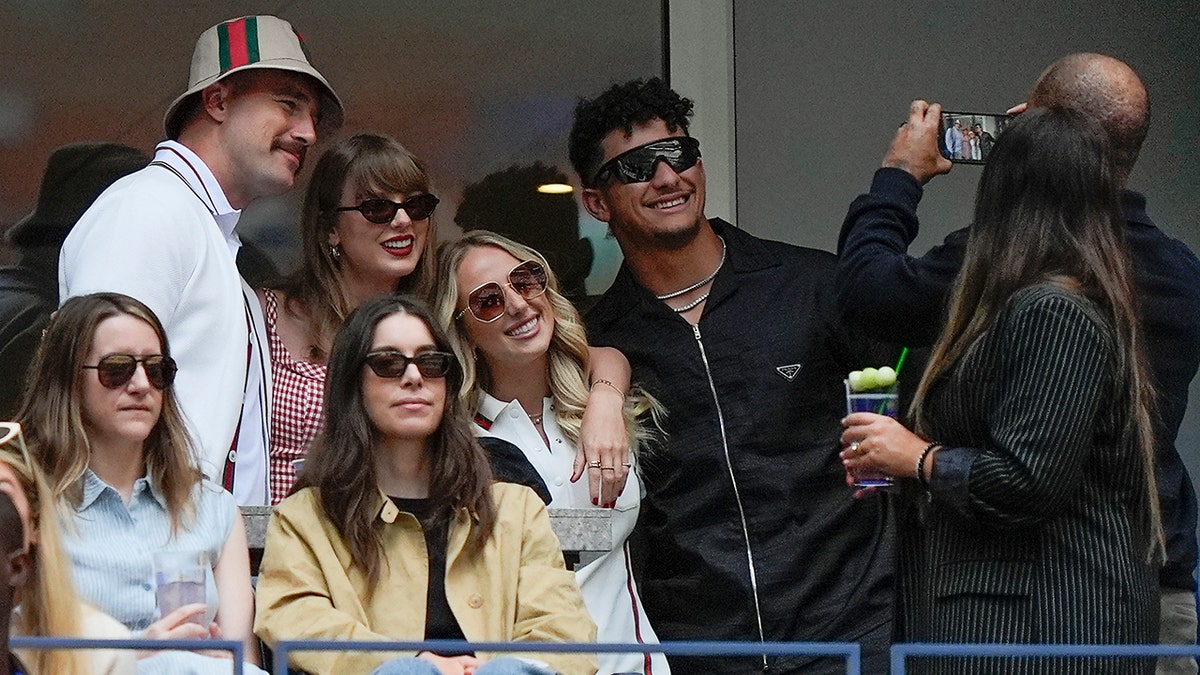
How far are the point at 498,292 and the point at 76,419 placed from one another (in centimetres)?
109

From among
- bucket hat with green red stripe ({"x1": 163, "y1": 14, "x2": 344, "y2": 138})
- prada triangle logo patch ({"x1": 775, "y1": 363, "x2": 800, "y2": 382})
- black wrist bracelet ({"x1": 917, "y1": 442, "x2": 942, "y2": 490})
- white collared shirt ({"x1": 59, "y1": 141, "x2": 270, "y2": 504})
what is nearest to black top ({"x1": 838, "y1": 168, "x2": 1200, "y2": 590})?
black wrist bracelet ({"x1": 917, "y1": 442, "x2": 942, "y2": 490})

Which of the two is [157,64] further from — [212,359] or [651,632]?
[651,632]

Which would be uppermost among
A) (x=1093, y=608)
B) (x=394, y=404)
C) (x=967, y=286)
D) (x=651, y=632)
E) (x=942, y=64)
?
(x=942, y=64)

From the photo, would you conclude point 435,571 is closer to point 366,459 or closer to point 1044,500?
point 366,459

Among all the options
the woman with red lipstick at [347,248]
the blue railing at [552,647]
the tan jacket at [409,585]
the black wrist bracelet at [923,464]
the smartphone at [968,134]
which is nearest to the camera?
the blue railing at [552,647]

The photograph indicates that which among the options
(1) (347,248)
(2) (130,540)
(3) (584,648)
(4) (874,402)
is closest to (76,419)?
(2) (130,540)

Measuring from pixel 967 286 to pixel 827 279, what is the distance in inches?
45.7

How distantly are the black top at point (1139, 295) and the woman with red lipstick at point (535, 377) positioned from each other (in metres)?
0.68

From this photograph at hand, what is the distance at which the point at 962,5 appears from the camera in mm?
5934

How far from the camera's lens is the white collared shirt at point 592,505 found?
4035mm

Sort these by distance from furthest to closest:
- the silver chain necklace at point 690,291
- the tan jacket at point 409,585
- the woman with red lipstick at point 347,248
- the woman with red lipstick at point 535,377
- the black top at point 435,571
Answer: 1. the silver chain necklace at point 690,291
2. the woman with red lipstick at point 347,248
3. the woman with red lipstick at point 535,377
4. the black top at point 435,571
5. the tan jacket at point 409,585

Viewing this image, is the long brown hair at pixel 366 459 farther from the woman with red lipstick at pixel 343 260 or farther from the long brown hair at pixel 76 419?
the woman with red lipstick at pixel 343 260

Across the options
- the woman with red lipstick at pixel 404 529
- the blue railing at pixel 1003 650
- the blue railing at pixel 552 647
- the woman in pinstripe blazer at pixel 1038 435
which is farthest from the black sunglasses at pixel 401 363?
the blue railing at pixel 1003 650

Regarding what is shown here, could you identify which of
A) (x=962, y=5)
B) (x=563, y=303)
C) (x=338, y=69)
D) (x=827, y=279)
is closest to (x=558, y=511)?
(x=563, y=303)
